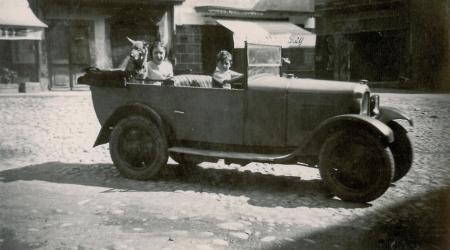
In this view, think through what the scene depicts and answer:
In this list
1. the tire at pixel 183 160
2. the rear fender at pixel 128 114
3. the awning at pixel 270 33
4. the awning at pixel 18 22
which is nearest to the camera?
the rear fender at pixel 128 114

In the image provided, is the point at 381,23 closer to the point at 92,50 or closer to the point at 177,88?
the point at 92,50

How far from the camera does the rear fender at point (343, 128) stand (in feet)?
16.4

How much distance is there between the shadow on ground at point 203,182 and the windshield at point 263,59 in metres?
1.34

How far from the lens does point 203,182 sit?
6.13 metres

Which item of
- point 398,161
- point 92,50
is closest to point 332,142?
point 398,161

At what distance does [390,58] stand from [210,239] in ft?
A: 65.6

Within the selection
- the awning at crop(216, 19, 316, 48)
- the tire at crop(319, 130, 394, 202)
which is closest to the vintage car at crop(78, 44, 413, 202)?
the tire at crop(319, 130, 394, 202)

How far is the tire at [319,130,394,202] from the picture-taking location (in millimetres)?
5012

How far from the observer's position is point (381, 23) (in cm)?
2206

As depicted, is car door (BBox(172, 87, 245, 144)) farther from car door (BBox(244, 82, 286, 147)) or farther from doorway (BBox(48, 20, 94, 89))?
doorway (BBox(48, 20, 94, 89))

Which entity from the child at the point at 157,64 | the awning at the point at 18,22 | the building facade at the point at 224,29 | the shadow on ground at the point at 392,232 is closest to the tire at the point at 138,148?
the child at the point at 157,64

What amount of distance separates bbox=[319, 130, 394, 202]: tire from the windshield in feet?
4.17

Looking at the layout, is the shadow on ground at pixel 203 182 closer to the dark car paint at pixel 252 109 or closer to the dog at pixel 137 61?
the dark car paint at pixel 252 109

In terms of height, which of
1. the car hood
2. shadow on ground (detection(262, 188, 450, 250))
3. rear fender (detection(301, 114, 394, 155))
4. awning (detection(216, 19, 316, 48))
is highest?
awning (detection(216, 19, 316, 48))
